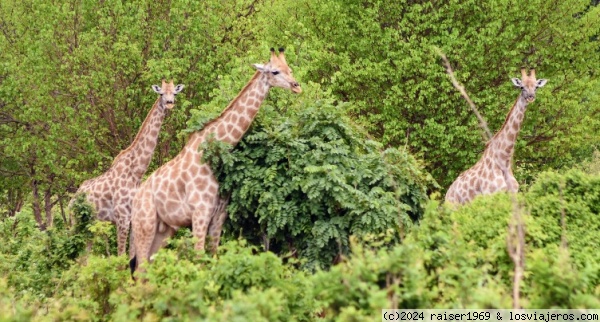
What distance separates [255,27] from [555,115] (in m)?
7.95

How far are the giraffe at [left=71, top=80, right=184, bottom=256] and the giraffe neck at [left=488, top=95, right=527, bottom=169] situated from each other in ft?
18.5

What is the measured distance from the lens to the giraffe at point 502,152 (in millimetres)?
10875

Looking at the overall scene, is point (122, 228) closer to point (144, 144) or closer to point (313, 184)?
point (144, 144)

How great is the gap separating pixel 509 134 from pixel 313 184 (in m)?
4.48

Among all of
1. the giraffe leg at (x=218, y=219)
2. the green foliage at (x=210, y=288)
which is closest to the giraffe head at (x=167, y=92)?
the giraffe leg at (x=218, y=219)

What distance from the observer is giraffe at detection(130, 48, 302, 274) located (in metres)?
8.88

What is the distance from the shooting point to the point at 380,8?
53.0ft

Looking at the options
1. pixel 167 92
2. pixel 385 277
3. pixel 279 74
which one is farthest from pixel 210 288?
pixel 167 92

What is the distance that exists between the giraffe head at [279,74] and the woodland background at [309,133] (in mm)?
506

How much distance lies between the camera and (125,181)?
1142cm

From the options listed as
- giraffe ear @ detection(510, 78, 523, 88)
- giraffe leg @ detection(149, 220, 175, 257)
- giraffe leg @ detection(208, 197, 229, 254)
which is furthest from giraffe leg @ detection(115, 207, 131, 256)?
giraffe ear @ detection(510, 78, 523, 88)

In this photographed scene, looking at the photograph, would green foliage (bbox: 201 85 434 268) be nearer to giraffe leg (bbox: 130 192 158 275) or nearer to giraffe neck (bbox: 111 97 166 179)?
giraffe leg (bbox: 130 192 158 275)

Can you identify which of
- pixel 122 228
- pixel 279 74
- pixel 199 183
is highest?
pixel 279 74

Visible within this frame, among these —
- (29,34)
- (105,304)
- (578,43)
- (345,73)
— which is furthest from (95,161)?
(578,43)
